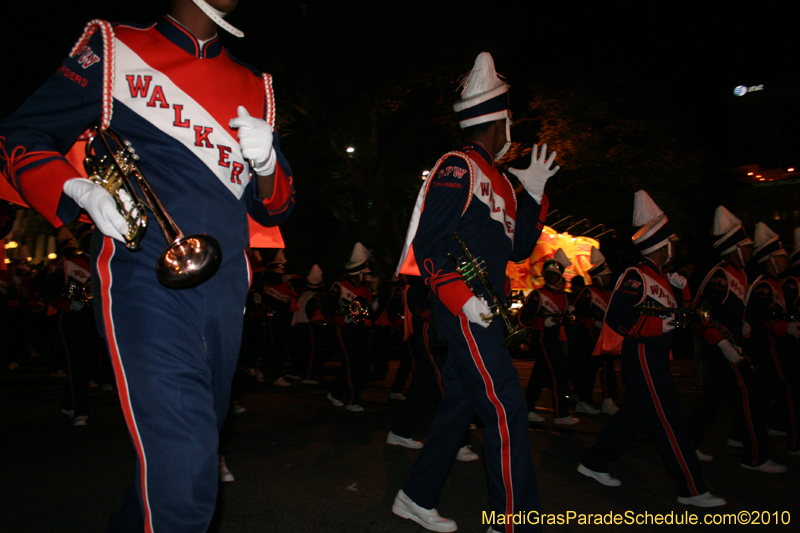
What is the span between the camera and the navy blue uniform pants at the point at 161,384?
1879 millimetres

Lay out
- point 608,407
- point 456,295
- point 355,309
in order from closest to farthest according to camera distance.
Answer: point 456,295 < point 608,407 < point 355,309

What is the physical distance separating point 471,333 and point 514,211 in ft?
2.86

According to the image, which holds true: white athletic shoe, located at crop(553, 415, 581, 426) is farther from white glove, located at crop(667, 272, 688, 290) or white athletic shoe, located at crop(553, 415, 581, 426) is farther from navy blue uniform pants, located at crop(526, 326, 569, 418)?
white glove, located at crop(667, 272, 688, 290)

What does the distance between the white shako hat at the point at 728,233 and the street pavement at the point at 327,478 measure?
2082mm

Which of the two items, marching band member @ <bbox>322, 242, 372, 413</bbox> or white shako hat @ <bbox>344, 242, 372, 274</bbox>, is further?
white shako hat @ <bbox>344, 242, 372, 274</bbox>

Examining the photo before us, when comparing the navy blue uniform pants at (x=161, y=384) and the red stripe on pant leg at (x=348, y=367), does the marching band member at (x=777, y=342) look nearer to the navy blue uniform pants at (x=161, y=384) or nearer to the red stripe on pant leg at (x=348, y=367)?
the red stripe on pant leg at (x=348, y=367)

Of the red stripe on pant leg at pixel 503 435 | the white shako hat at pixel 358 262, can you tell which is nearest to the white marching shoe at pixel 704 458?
the red stripe on pant leg at pixel 503 435

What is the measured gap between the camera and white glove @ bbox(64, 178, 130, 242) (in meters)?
1.83

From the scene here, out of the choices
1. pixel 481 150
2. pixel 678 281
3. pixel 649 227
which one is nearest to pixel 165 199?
pixel 481 150

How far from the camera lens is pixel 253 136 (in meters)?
2.12

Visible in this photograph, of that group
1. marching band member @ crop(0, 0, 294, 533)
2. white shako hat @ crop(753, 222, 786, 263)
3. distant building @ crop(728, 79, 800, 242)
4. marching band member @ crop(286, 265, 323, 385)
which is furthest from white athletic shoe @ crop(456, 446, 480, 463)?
distant building @ crop(728, 79, 800, 242)

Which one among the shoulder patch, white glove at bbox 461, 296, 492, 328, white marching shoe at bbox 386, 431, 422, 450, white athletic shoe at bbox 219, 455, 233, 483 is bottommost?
white marching shoe at bbox 386, 431, 422, 450

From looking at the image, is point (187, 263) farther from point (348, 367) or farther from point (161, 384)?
point (348, 367)

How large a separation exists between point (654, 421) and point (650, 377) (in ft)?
1.05
